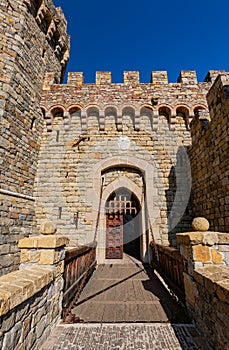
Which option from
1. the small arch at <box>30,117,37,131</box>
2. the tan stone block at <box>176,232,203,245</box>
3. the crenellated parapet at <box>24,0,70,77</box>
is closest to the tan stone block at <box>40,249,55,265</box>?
the tan stone block at <box>176,232,203,245</box>

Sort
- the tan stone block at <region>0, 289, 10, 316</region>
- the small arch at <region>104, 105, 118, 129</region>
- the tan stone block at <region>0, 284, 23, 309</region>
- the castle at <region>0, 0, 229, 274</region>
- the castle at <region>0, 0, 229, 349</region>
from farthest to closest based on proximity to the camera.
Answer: the small arch at <region>104, 105, 118, 129</region>, the castle at <region>0, 0, 229, 274</region>, the castle at <region>0, 0, 229, 349</region>, the tan stone block at <region>0, 284, 23, 309</region>, the tan stone block at <region>0, 289, 10, 316</region>

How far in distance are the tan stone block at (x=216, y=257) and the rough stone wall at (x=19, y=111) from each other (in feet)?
15.0

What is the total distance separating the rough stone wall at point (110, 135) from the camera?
20.5 feet

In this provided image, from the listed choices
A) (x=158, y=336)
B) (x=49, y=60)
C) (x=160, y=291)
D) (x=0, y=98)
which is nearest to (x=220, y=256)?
(x=158, y=336)

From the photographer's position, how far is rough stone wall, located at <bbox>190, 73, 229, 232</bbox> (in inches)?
158

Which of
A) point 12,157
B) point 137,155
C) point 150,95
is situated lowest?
point 12,157

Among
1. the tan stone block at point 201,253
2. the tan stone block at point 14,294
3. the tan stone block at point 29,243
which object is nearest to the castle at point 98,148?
the tan stone block at point 201,253

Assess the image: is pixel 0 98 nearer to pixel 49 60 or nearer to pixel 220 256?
pixel 49 60

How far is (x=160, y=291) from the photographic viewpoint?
3514 mm

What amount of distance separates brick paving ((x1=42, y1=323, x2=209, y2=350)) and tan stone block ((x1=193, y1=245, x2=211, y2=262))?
0.79 m

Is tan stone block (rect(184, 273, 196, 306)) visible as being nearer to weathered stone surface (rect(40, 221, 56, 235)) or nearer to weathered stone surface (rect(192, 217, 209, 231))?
weathered stone surface (rect(192, 217, 209, 231))

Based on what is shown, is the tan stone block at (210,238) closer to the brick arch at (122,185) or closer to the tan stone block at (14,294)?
the tan stone block at (14,294)

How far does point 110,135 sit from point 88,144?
2.81 feet

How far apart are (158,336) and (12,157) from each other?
5149 mm
